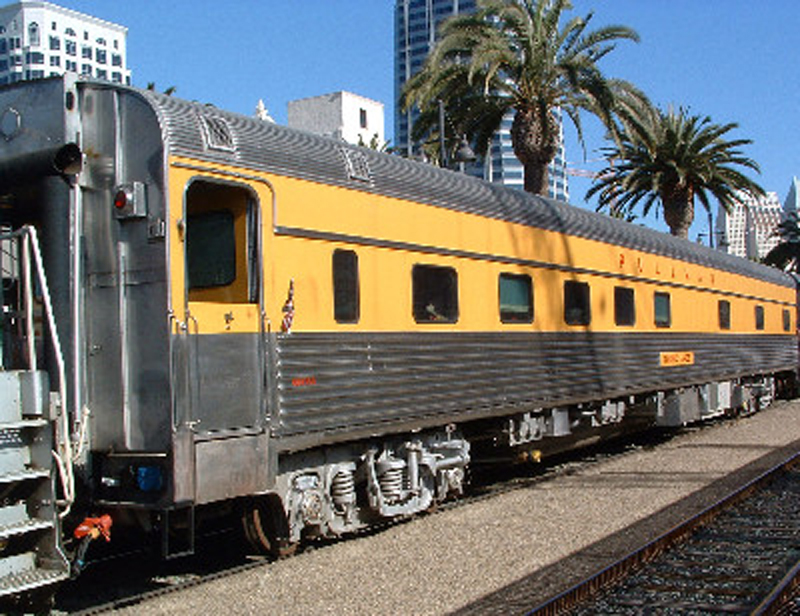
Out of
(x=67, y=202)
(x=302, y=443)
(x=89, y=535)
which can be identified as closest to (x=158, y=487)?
(x=89, y=535)

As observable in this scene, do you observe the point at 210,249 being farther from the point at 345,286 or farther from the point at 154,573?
the point at 154,573

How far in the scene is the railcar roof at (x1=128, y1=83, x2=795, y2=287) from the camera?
712 centimetres

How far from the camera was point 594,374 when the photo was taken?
1295 centimetres

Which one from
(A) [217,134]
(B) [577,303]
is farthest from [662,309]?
(A) [217,134]

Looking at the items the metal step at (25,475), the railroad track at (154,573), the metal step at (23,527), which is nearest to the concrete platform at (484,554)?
the railroad track at (154,573)

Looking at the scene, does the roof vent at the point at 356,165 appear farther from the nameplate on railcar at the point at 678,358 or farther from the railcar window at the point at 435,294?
the nameplate on railcar at the point at 678,358

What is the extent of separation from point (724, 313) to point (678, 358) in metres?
3.35

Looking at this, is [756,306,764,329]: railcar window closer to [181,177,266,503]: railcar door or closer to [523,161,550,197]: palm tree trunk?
[523,161,550,197]: palm tree trunk

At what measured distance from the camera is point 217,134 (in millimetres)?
7312

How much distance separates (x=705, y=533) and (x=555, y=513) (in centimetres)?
152

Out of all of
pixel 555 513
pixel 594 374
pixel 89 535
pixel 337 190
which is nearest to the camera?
pixel 89 535

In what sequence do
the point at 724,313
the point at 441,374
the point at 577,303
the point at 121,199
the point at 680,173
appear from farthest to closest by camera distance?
the point at 680,173 < the point at 724,313 < the point at 577,303 < the point at 441,374 < the point at 121,199

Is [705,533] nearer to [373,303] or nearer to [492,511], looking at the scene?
[492,511]

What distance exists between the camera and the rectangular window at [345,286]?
27.2ft
